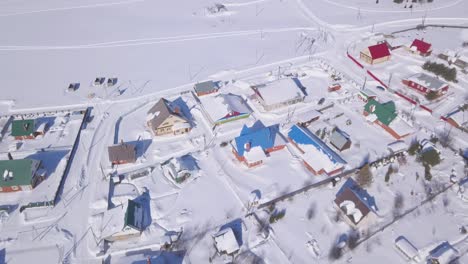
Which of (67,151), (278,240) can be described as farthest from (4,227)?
(278,240)

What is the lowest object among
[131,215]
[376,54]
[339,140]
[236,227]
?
[236,227]

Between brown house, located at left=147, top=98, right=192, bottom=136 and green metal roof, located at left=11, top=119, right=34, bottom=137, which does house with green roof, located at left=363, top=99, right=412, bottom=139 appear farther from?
green metal roof, located at left=11, top=119, right=34, bottom=137

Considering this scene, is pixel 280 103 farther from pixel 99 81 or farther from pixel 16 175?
pixel 16 175

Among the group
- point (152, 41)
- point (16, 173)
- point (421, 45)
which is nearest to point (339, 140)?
point (421, 45)

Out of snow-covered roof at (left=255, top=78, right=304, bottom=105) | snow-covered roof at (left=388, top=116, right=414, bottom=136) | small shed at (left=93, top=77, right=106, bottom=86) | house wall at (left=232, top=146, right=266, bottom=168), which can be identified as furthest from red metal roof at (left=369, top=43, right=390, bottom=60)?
small shed at (left=93, top=77, right=106, bottom=86)

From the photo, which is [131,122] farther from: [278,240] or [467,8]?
[467,8]

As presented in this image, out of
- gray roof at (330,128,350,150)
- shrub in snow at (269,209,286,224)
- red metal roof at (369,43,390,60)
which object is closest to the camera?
shrub in snow at (269,209,286,224)

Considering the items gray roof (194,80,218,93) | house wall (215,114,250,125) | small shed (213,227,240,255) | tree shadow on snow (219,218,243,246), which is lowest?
tree shadow on snow (219,218,243,246)
